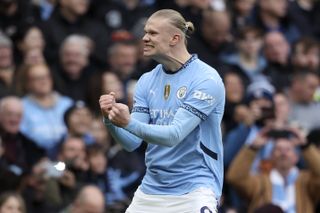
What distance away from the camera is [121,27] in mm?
15555

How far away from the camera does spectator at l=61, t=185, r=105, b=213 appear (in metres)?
11.7

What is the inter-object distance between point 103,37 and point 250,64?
2080 millimetres

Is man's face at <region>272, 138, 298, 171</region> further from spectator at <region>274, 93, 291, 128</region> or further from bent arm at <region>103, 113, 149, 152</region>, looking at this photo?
bent arm at <region>103, 113, 149, 152</region>

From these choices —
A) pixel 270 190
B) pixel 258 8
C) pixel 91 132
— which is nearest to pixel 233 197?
pixel 270 190

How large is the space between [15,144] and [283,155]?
2.81 meters

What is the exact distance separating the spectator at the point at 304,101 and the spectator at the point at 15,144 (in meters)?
3.72

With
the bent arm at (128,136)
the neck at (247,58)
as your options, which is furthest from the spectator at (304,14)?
the bent arm at (128,136)

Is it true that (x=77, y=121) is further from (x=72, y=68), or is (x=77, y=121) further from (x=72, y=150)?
(x=72, y=68)

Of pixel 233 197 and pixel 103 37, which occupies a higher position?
pixel 103 37

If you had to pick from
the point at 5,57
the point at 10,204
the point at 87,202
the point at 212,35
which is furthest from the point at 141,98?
the point at 212,35

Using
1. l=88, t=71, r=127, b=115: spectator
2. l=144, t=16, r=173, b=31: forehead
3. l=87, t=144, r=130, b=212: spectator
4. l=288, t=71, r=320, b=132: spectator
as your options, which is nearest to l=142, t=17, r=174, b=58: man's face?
l=144, t=16, r=173, b=31: forehead

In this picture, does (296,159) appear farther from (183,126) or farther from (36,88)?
(183,126)

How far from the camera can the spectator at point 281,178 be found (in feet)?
40.2

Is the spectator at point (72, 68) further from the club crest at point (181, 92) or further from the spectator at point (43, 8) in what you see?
the club crest at point (181, 92)
